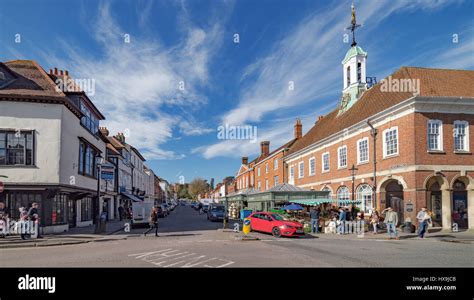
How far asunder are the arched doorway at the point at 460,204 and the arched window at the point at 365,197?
17.0 ft

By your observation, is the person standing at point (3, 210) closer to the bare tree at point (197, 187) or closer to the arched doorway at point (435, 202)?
the arched doorway at point (435, 202)

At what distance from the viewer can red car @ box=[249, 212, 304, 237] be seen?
1838cm

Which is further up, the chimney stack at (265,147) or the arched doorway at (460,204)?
the chimney stack at (265,147)

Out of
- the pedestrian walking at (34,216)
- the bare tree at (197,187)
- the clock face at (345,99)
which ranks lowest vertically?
the bare tree at (197,187)

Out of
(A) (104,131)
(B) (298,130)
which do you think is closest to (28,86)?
(A) (104,131)

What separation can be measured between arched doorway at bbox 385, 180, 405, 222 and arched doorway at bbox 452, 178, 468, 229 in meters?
3.17

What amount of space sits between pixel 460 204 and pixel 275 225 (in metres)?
13.2

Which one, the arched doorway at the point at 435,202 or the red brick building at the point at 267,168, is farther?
the red brick building at the point at 267,168

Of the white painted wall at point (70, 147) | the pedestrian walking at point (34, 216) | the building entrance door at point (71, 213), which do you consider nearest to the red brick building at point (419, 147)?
the white painted wall at point (70, 147)

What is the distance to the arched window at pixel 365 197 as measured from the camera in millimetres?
25297

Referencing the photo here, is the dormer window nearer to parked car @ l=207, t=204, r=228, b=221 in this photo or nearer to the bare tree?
parked car @ l=207, t=204, r=228, b=221

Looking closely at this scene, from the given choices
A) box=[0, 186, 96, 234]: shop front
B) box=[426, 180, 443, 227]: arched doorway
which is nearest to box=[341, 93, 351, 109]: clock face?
box=[426, 180, 443, 227]: arched doorway
